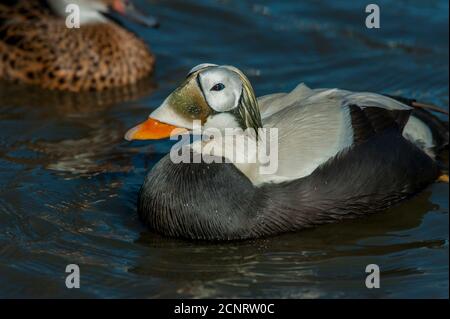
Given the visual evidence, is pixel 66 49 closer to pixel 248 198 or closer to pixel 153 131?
pixel 153 131

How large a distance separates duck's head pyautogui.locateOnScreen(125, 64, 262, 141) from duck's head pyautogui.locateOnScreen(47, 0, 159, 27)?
11.7 ft

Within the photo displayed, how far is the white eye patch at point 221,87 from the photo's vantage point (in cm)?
625

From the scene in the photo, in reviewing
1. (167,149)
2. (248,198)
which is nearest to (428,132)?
(248,198)

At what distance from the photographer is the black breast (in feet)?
21.0

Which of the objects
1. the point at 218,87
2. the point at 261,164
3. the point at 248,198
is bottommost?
the point at 248,198

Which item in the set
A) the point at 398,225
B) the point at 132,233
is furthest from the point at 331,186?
the point at 132,233

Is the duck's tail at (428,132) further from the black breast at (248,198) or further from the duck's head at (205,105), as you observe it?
the duck's head at (205,105)

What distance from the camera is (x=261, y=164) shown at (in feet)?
21.5

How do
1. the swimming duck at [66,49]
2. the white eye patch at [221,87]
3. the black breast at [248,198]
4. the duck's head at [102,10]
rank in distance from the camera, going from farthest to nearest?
the duck's head at [102,10], the swimming duck at [66,49], the black breast at [248,198], the white eye patch at [221,87]

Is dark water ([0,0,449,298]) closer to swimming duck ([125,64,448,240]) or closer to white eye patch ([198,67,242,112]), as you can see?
swimming duck ([125,64,448,240])

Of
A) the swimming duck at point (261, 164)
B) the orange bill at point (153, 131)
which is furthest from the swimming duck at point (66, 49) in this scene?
the orange bill at point (153, 131)

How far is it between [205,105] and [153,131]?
13.8 inches

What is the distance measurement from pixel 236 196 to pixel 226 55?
394cm

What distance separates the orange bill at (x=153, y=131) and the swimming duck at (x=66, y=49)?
3.07 metres
